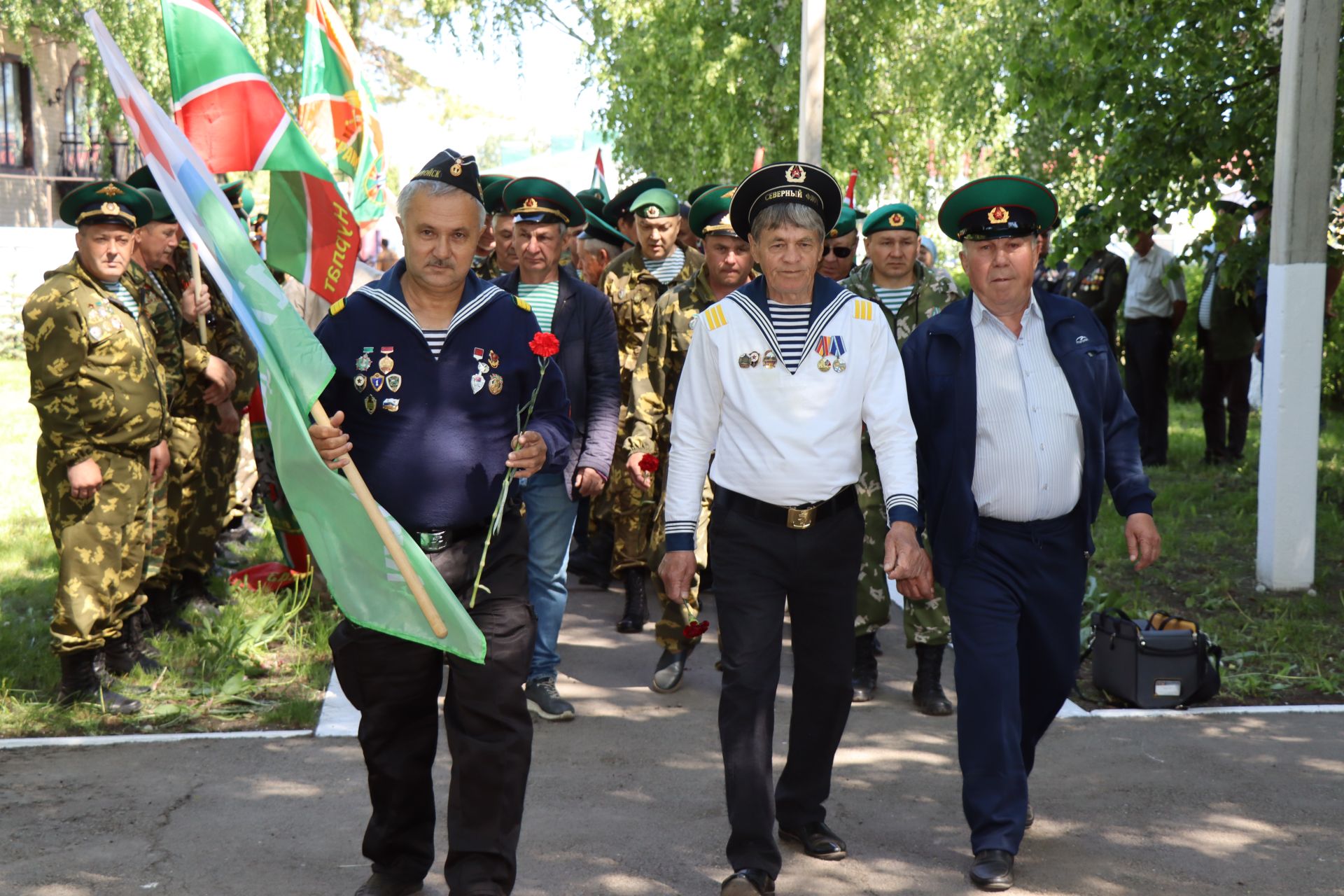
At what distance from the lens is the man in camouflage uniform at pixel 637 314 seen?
8.07 metres

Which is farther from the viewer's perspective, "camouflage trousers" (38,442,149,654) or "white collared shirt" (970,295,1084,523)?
"camouflage trousers" (38,442,149,654)

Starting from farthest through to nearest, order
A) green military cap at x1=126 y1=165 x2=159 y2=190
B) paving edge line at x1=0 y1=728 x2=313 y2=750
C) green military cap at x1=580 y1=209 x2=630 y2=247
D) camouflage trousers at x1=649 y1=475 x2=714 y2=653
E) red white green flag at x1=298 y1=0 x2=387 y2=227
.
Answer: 1. green military cap at x1=580 y1=209 x2=630 y2=247
2. green military cap at x1=126 y1=165 x2=159 y2=190
3. red white green flag at x1=298 y1=0 x2=387 y2=227
4. camouflage trousers at x1=649 y1=475 x2=714 y2=653
5. paving edge line at x1=0 y1=728 x2=313 y2=750

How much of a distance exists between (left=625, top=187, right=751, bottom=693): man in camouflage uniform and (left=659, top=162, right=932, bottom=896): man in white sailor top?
1.90m

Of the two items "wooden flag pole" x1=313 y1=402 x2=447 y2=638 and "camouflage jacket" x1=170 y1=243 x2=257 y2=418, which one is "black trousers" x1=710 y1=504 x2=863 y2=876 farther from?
"camouflage jacket" x1=170 y1=243 x2=257 y2=418

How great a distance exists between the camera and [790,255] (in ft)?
15.1

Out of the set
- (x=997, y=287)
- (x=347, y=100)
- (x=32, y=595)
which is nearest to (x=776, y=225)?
(x=997, y=287)

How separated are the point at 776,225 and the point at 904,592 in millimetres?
1241

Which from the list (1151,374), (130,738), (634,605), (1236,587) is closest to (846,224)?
(634,605)

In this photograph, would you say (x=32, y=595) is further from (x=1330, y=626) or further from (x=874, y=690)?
(x=1330, y=626)

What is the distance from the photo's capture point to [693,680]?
709 centimetres

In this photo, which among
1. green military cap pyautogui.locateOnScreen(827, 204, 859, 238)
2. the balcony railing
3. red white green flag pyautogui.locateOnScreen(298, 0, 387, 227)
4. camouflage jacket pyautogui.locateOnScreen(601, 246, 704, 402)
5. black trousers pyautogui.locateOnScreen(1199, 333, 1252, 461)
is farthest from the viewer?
the balcony railing

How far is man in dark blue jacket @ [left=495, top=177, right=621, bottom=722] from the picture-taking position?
255 inches

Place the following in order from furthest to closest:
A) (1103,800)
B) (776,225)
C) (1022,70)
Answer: (1022,70)
(1103,800)
(776,225)

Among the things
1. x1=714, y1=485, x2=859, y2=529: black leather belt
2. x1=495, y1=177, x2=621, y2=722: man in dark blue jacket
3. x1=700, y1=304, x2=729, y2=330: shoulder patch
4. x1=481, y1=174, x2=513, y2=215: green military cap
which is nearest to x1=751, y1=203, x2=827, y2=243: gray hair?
x1=700, y1=304, x2=729, y2=330: shoulder patch
